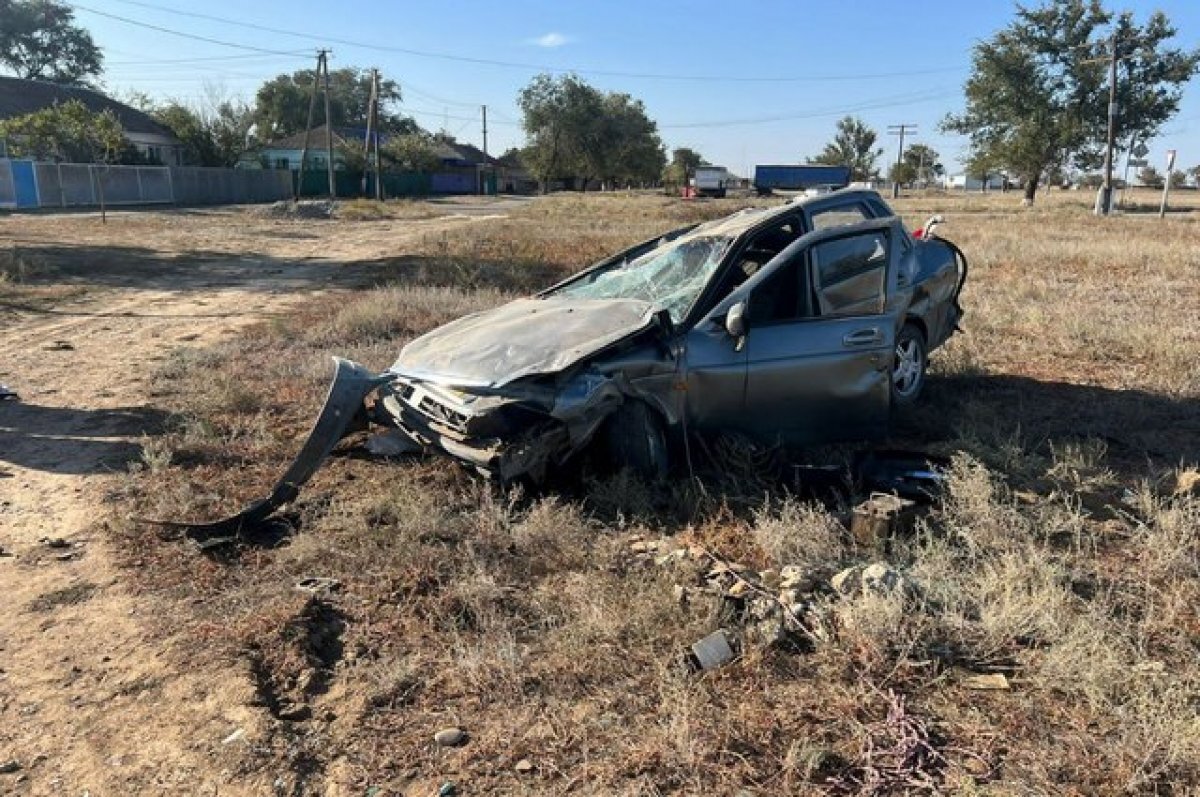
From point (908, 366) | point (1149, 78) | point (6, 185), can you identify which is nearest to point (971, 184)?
point (1149, 78)

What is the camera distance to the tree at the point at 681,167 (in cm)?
10075

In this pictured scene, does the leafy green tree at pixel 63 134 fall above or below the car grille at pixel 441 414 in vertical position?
above

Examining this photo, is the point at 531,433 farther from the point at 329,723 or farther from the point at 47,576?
the point at 47,576

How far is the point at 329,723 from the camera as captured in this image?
2.98 metres

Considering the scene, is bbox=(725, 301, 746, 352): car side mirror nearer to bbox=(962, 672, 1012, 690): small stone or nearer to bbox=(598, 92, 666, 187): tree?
bbox=(962, 672, 1012, 690): small stone

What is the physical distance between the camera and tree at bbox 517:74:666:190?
8988 centimetres

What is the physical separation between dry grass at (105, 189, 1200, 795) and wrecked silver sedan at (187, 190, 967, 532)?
0.36 m

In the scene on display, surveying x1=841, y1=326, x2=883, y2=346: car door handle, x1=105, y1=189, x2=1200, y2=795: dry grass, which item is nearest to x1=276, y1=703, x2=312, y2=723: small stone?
x1=105, y1=189, x2=1200, y2=795: dry grass

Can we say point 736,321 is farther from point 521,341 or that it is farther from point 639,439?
point 521,341

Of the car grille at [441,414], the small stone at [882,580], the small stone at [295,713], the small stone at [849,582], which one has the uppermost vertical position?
the car grille at [441,414]

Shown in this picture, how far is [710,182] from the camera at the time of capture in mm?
78188

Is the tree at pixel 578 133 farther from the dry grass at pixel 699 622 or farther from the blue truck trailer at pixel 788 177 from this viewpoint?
the dry grass at pixel 699 622

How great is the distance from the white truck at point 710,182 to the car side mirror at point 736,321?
75368 mm

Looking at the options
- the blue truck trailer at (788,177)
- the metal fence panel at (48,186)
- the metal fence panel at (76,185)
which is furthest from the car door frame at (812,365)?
the blue truck trailer at (788,177)
